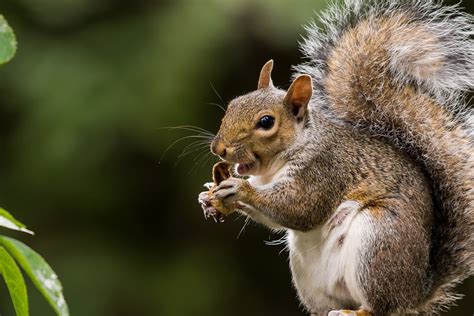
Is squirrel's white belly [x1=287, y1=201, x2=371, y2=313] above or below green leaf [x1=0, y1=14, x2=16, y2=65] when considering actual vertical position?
below

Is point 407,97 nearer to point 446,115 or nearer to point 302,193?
→ point 446,115

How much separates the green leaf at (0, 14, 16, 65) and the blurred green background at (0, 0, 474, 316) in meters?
3.31

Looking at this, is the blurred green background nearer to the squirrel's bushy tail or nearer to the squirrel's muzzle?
the squirrel's bushy tail

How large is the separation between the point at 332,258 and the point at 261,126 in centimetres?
39

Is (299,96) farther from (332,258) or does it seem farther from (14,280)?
(14,280)

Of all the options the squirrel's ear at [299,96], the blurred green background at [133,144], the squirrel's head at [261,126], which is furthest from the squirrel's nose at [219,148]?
the blurred green background at [133,144]

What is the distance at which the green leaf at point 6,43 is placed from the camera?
0.92m

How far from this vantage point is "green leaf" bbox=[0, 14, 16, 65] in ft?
3.01

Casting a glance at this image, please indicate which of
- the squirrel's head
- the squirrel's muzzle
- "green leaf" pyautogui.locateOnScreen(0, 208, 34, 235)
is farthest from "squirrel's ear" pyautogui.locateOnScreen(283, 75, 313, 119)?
"green leaf" pyautogui.locateOnScreen(0, 208, 34, 235)

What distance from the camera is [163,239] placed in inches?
193

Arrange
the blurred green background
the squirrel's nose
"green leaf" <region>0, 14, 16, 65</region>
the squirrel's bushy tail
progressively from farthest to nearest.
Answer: the blurred green background, the squirrel's bushy tail, the squirrel's nose, "green leaf" <region>0, 14, 16, 65</region>

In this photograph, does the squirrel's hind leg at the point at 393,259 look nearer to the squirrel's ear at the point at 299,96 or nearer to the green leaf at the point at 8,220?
the squirrel's ear at the point at 299,96

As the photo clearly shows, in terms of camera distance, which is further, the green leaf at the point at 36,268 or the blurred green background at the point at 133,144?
the blurred green background at the point at 133,144

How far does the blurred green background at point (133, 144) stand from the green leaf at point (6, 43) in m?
3.31
